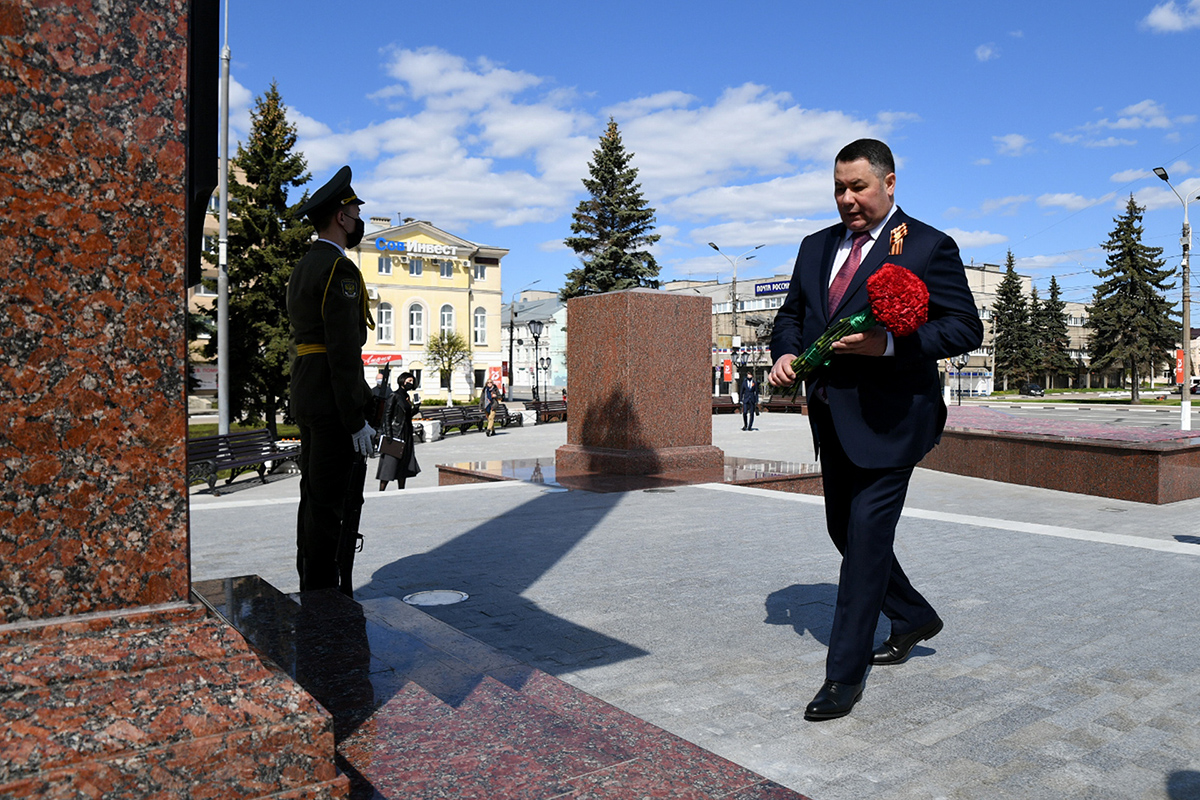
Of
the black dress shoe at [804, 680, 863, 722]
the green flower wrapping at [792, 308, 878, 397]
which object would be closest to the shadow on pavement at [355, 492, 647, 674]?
the black dress shoe at [804, 680, 863, 722]

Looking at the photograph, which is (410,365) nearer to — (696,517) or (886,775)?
(696,517)

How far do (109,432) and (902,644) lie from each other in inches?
127

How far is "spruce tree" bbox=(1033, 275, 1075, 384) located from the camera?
81688mm

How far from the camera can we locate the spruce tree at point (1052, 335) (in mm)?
81688

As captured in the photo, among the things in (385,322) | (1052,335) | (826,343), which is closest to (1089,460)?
(826,343)

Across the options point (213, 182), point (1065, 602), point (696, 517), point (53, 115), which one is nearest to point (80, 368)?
point (53, 115)

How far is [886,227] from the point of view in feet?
11.4

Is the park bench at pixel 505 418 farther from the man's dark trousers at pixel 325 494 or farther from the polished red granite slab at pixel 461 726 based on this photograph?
the polished red granite slab at pixel 461 726

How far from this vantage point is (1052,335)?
83250 mm

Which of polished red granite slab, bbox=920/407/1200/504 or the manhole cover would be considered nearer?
the manhole cover

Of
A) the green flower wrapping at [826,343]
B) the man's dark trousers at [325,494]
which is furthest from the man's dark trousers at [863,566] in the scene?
the man's dark trousers at [325,494]

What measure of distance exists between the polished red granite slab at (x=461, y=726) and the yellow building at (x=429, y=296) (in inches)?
2415

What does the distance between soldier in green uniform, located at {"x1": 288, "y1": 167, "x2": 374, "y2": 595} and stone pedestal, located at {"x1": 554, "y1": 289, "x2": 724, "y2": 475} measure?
7.14 metres

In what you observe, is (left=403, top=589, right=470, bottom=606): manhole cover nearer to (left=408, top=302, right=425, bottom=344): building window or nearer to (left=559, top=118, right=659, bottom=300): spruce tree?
(left=559, top=118, right=659, bottom=300): spruce tree
